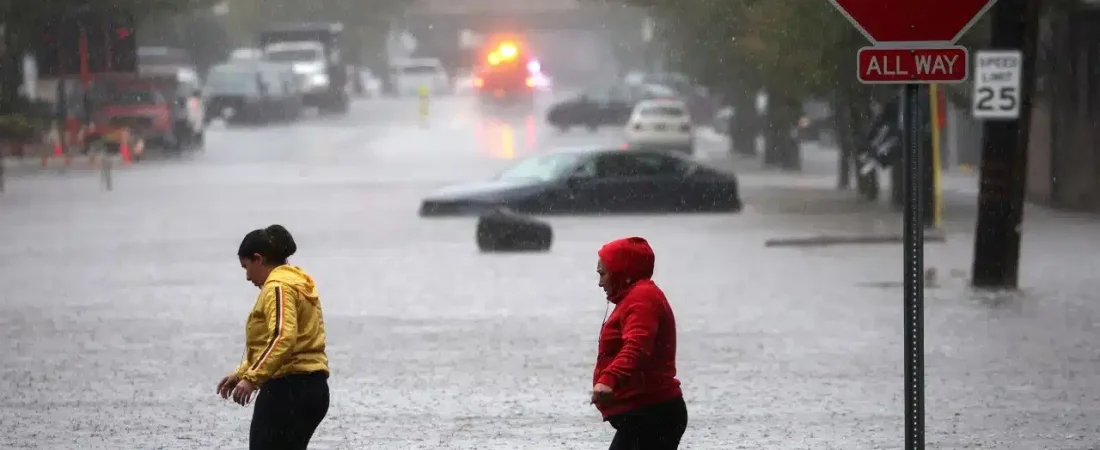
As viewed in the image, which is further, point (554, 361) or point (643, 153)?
point (643, 153)

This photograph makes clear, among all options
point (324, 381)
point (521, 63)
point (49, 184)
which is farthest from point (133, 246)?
point (521, 63)

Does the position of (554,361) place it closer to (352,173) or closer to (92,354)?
(92,354)

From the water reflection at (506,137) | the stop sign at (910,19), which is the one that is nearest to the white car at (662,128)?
the water reflection at (506,137)

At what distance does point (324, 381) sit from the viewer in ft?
23.0

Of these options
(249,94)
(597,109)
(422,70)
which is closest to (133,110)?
(249,94)

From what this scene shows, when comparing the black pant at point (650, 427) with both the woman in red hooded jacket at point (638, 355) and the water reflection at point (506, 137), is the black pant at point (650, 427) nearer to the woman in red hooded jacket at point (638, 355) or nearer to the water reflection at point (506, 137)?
the woman in red hooded jacket at point (638, 355)

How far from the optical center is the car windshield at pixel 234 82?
212 feet

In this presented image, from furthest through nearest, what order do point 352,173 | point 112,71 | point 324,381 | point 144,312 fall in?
point 112,71, point 352,173, point 144,312, point 324,381

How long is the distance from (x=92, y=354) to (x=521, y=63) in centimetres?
6765

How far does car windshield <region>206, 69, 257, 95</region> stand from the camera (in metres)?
64.8

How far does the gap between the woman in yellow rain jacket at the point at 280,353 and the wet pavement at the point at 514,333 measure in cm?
276

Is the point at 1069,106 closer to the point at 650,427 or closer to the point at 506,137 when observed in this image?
the point at 650,427

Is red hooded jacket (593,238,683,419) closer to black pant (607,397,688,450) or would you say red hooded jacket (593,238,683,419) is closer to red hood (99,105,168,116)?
black pant (607,397,688,450)

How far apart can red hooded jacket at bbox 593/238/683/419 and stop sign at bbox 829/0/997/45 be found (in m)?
1.28
